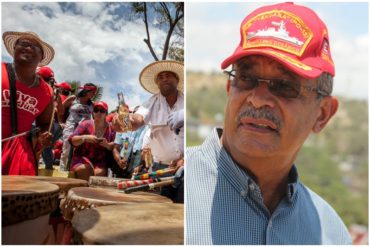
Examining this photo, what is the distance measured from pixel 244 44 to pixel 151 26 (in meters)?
0.63

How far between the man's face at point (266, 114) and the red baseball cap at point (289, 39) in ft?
0.17

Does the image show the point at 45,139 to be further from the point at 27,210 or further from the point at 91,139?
the point at 27,210

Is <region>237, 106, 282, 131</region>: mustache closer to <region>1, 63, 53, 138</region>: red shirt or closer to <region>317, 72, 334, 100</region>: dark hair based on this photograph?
<region>317, 72, 334, 100</region>: dark hair

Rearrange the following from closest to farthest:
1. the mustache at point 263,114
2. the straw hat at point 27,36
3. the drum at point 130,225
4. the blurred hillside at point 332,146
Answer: the drum at point 130,225 < the mustache at point 263,114 < the blurred hillside at point 332,146 < the straw hat at point 27,36

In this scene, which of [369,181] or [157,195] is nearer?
[369,181]

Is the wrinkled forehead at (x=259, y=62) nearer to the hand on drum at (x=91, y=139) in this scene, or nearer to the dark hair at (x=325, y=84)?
the dark hair at (x=325, y=84)

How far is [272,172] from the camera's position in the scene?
1.94 metres

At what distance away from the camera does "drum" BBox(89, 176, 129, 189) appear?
7.75ft

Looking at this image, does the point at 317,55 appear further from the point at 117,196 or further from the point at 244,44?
the point at 117,196

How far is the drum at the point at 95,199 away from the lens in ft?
6.51

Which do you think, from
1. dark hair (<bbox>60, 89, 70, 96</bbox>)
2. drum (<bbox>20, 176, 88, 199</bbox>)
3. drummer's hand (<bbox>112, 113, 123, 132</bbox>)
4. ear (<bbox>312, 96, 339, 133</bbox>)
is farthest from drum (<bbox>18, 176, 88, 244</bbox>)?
ear (<bbox>312, 96, 339, 133</bbox>)

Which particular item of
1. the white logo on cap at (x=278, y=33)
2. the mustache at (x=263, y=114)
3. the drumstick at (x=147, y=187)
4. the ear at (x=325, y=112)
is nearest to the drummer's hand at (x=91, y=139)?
the drumstick at (x=147, y=187)

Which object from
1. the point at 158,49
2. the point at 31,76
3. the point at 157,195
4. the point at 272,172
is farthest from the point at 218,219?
the point at 31,76

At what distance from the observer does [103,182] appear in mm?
2371
